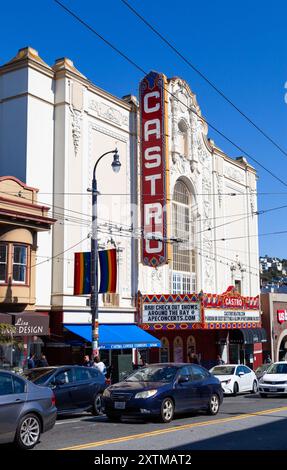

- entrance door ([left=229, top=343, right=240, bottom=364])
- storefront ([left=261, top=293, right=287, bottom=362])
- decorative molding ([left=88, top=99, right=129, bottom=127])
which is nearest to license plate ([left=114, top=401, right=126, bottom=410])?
decorative molding ([left=88, top=99, right=129, bottom=127])

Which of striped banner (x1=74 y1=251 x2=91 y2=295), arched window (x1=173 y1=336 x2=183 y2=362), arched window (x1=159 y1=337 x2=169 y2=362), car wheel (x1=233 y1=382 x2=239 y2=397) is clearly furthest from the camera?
arched window (x1=173 y1=336 x2=183 y2=362)

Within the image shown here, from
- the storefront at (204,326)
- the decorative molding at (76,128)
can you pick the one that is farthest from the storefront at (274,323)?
the decorative molding at (76,128)

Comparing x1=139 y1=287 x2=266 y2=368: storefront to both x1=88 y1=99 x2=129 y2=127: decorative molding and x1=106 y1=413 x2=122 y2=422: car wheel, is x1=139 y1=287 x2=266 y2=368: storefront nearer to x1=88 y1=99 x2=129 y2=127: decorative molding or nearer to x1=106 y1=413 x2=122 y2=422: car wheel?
x1=88 y1=99 x2=129 y2=127: decorative molding

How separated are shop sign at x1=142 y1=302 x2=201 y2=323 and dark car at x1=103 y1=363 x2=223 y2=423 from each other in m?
14.1

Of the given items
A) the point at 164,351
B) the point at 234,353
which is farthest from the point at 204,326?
the point at 234,353

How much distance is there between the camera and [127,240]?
30.6 metres

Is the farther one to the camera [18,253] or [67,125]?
[67,125]

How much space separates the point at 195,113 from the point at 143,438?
90.6 feet

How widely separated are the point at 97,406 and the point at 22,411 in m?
6.30

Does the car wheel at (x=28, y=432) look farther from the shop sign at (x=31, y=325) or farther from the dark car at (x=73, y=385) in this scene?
the shop sign at (x=31, y=325)

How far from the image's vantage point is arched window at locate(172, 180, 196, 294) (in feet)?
112

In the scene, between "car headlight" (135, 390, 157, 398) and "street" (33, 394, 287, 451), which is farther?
"car headlight" (135, 390, 157, 398)

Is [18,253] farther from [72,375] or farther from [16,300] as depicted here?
[72,375]
